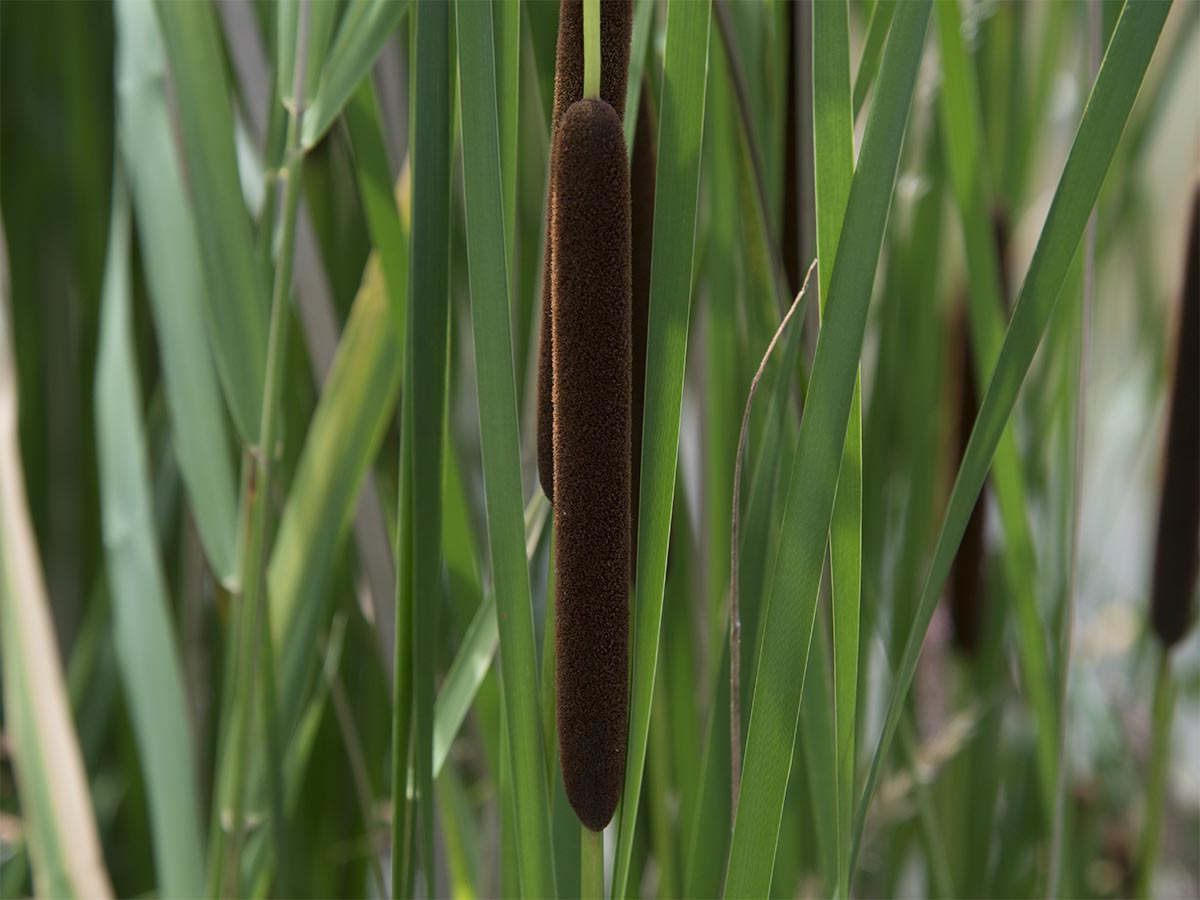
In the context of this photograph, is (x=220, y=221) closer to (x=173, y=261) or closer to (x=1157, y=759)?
(x=173, y=261)

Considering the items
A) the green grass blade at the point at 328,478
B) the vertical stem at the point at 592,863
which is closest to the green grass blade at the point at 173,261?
the green grass blade at the point at 328,478

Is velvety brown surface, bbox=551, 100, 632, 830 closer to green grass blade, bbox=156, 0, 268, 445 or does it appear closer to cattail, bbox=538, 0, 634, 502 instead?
cattail, bbox=538, 0, 634, 502

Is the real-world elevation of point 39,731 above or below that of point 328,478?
below

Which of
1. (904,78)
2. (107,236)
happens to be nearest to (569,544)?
(904,78)

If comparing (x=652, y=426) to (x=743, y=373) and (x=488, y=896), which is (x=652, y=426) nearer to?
(x=743, y=373)

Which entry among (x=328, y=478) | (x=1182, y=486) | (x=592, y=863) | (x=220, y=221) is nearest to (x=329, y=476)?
(x=328, y=478)

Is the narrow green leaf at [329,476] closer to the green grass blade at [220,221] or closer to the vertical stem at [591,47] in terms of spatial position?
the green grass blade at [220,221]

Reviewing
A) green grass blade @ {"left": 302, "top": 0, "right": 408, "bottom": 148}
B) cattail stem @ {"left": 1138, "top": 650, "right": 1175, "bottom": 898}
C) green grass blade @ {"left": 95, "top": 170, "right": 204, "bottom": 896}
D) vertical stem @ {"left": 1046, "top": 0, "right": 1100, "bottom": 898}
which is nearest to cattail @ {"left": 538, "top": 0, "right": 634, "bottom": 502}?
green grass blade @ {"left": 302, "top": 0, "right": 408, "bottom": 148}
